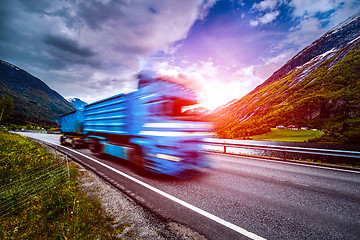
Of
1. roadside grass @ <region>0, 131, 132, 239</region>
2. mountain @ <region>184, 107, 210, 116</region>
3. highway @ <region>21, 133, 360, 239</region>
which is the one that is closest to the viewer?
roadside grass @ <region>0, 131, 132, 239</region>

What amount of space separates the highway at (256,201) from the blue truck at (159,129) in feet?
2.14

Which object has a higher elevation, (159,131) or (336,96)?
(336,96)

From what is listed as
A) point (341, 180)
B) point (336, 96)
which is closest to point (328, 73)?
point (336, 96)

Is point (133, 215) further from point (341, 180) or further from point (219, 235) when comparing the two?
point (341, 180)

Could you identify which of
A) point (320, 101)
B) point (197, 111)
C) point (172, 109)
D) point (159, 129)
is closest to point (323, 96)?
point (320, 101)

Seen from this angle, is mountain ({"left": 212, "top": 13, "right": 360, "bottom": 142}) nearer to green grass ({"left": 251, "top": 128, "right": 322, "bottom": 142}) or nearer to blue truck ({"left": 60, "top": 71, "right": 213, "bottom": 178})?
green grass ({"left": 251, "top": 128, "right": 322, "bottom": 142})

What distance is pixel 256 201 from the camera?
3703 mm

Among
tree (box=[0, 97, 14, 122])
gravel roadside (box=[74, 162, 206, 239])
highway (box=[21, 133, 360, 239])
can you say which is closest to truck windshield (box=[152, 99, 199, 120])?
highway (box=[21, 133, 360, 239])

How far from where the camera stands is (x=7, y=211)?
3.31 meters

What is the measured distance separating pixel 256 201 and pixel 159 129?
3.47 meters

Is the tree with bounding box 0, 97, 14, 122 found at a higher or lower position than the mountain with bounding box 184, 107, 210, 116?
higher

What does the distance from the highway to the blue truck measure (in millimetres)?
651

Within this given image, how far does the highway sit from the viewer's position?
2676 millimetres

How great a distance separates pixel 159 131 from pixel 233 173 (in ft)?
11.4
